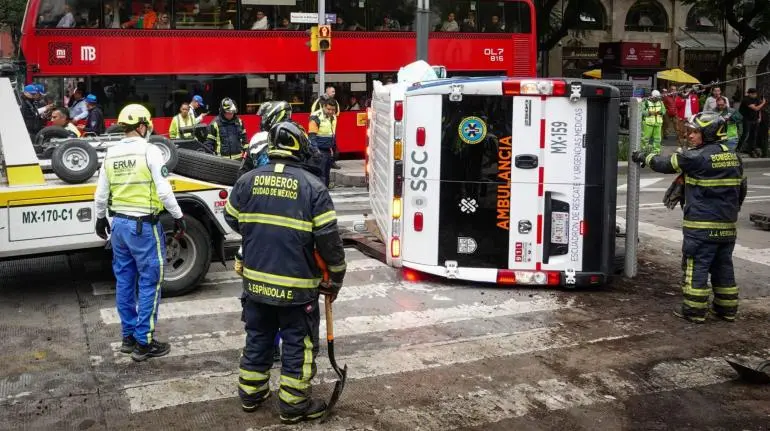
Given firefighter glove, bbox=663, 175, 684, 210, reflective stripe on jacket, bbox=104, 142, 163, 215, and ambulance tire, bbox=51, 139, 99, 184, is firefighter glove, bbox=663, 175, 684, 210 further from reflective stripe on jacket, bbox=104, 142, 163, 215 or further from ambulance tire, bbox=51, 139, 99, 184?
ambulance tire, bbox=51, 139, 99, 184

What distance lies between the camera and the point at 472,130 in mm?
7816

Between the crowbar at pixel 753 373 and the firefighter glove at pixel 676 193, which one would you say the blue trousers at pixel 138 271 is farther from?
the firefighter glove at pixel 676 193

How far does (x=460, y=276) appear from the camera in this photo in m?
8.12

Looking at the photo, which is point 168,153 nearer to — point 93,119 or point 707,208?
point 707,208

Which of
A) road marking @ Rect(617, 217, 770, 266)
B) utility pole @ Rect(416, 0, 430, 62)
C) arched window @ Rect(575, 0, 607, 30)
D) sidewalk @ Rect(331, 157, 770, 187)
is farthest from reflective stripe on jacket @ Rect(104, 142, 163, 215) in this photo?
arched window @ Rect(575, 0, 607, 30)

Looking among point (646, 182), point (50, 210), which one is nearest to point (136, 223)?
point (50, 210)

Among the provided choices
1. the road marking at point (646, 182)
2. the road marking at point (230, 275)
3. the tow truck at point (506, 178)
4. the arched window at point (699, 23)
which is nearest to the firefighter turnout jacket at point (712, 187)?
the tow truck at point (506, 178)

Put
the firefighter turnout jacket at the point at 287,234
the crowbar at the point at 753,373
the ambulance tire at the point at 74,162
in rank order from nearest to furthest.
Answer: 1. the firefighter turnout jacket at the point at 287,234
2. the crowbar at the point at 753,373
3. the ambulance tire at the point at 74,162

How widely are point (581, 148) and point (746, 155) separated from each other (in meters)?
16.6

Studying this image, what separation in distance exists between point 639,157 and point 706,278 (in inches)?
47.2

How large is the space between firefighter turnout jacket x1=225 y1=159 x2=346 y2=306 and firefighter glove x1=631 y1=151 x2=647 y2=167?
3641 millimetres

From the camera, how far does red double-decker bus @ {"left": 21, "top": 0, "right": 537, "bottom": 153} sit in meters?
16.4

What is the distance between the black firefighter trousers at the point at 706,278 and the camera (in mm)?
7172

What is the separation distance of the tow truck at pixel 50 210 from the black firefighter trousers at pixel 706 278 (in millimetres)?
4220
